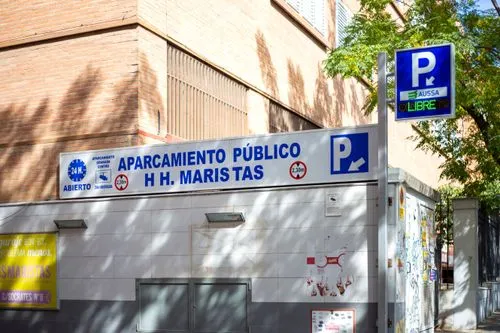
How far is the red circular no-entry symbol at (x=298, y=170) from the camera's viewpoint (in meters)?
10.9

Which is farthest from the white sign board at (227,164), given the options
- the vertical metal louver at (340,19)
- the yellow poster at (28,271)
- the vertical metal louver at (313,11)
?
the vertical metal louver at (340,19)

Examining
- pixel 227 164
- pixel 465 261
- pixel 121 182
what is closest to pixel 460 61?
pixel 465 261

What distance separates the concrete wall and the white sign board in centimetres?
29

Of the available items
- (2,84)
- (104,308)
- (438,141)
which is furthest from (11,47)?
(438,141)

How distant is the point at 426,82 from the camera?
9.52 meters

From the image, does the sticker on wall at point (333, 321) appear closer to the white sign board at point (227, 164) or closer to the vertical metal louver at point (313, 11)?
the white sign board at point (227, 164)

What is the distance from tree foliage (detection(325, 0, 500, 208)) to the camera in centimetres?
1605

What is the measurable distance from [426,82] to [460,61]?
22.7 ft

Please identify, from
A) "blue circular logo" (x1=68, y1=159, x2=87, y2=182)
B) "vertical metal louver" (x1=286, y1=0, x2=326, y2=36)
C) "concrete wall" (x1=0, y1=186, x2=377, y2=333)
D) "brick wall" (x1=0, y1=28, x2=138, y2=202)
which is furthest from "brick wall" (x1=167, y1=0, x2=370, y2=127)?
"concrete wall" (x1=0, y1=186, x2=377, y2=333)

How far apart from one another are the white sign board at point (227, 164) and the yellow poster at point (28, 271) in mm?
974

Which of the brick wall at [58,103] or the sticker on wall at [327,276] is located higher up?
the brick wall at [58,103]

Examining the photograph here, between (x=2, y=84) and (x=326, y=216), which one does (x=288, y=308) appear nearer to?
(x=326, y=216)

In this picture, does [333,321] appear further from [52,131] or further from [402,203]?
[52,131]

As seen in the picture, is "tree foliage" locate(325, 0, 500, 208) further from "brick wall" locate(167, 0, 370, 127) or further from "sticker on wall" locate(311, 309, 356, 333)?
"sticker on wall" locate(311, 309, 356, 333)
